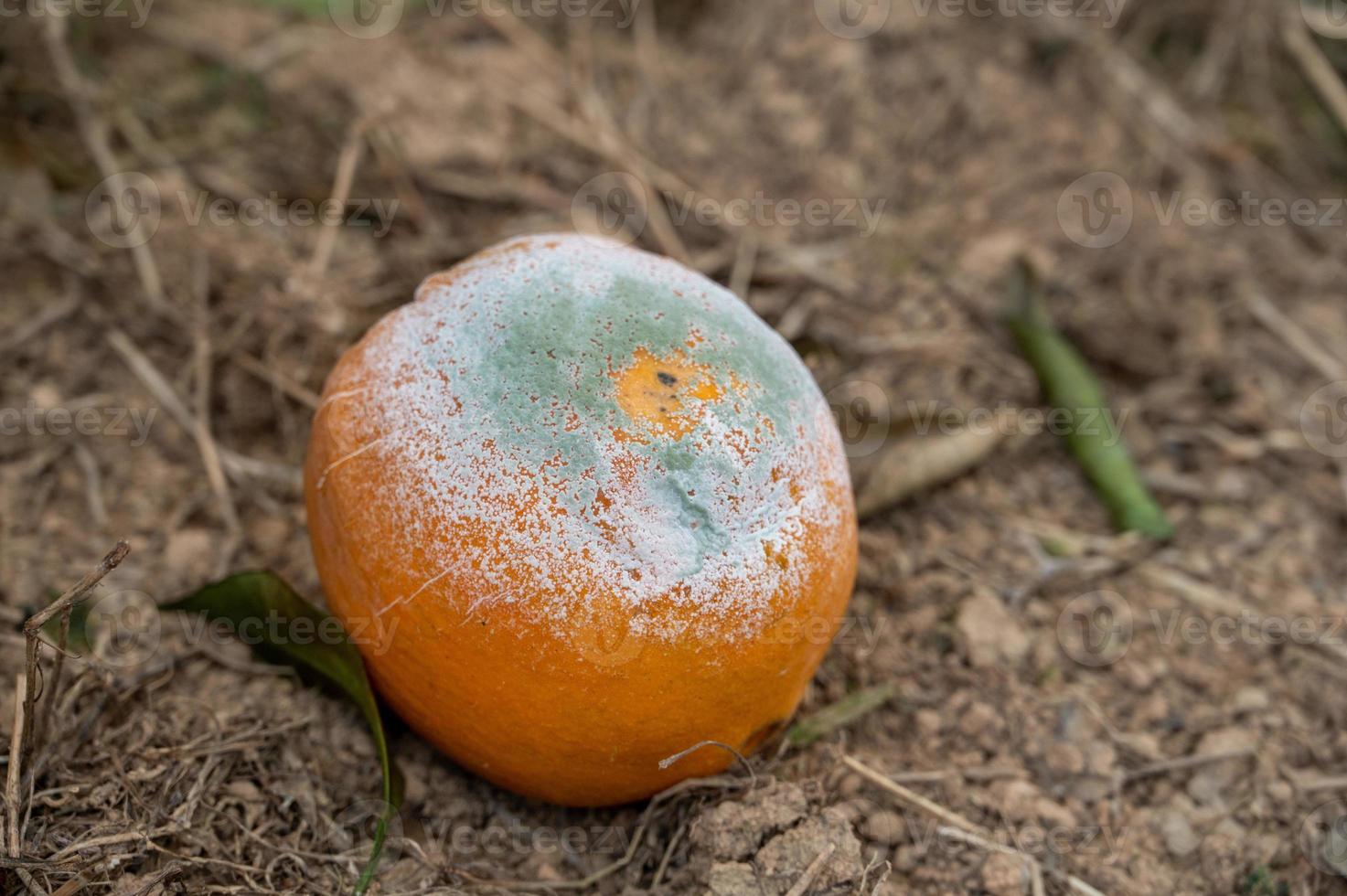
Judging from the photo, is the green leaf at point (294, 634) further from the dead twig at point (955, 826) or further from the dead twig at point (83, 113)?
the dead twig at point (83, 113)

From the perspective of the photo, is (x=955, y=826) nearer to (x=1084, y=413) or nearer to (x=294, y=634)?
(x=294, y=634)

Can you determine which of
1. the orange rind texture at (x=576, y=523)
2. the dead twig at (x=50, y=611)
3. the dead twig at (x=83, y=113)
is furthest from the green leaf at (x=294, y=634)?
the dead twig at (x=83, y=113)

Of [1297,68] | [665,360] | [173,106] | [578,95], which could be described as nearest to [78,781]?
[665,360]

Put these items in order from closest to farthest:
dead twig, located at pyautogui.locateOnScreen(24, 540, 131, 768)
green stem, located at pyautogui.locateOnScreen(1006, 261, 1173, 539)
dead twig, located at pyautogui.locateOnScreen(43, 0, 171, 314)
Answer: dead twig, located at pyautogui.locateOnScreen(24, 540, 131, 768) < green stem, located at pyautogui.locateOnScreen(1006, 261, 1173, 539) < dead twig, located at pyautogui.locateOnScreen(43, 0, 171, 314)

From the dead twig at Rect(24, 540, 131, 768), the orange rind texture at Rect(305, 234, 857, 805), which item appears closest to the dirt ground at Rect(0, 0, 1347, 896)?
the dead twig at Rect(24, 540, 131, 768)

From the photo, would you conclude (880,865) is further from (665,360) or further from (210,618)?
(210,618)

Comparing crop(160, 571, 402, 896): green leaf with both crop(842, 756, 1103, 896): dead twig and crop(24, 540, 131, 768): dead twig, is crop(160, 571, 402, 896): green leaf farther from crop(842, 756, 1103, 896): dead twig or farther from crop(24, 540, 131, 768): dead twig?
crop(842, 756, 1103, 896): dead twig

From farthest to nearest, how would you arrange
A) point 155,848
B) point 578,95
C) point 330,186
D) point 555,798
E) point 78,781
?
point 578,95 → point 330,186 → point 555,798 → point 78,781 → point 155,848
